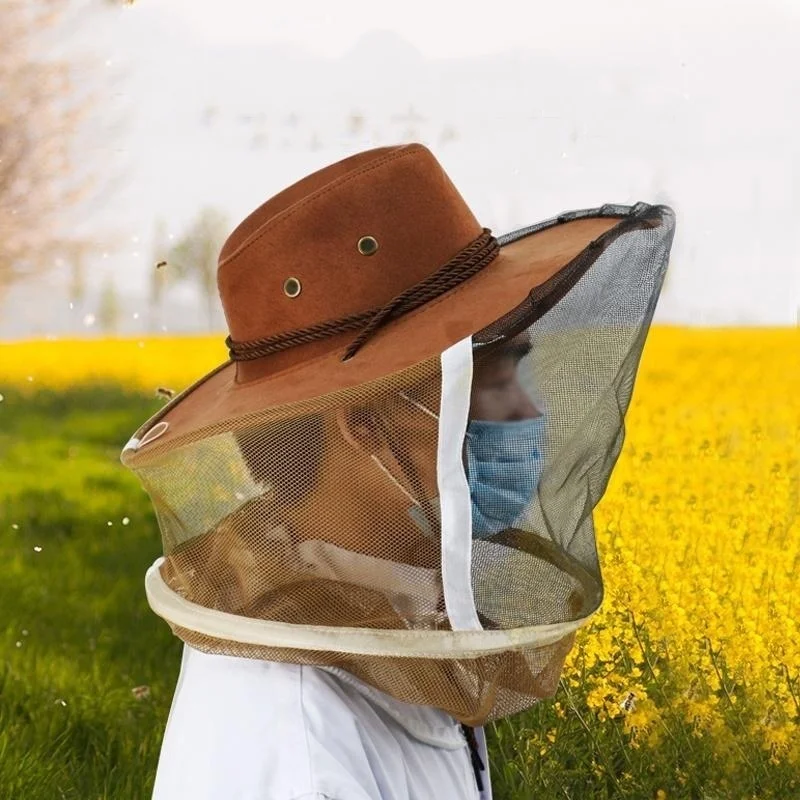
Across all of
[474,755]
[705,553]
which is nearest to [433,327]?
[474,755]

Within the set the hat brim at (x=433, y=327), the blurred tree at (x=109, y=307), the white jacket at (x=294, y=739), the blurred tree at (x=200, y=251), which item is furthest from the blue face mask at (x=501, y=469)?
the blurred tree at (x=109, y=307)

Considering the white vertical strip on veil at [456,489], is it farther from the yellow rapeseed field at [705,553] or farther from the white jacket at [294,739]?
the yellow rapeseed field at [705,553]

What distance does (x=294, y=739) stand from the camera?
99 cm

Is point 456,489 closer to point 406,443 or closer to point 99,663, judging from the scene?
point 406,443

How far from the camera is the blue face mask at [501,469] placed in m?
1.08

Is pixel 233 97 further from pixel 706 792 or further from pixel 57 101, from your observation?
pixel 706 792

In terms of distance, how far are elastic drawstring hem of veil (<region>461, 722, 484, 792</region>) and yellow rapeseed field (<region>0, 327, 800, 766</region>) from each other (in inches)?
43.3

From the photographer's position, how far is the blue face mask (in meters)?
Answer: 1.08

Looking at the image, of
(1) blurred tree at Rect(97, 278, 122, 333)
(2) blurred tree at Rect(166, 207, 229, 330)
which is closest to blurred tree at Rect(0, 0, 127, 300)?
(1) blurred tree at Rect(97, 278, 122, 333)

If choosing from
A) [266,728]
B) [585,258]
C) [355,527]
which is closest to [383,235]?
[585,258]

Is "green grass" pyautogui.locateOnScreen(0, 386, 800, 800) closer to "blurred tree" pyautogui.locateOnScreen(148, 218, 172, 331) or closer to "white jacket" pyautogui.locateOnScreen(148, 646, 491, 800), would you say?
"blurred tree" pyautogui.locateOnScreen(148, 218, 172, 331)

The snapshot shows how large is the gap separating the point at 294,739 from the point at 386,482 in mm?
273

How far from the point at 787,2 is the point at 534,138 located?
0.68 meters

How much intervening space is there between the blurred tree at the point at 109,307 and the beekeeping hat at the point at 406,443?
1845mm
